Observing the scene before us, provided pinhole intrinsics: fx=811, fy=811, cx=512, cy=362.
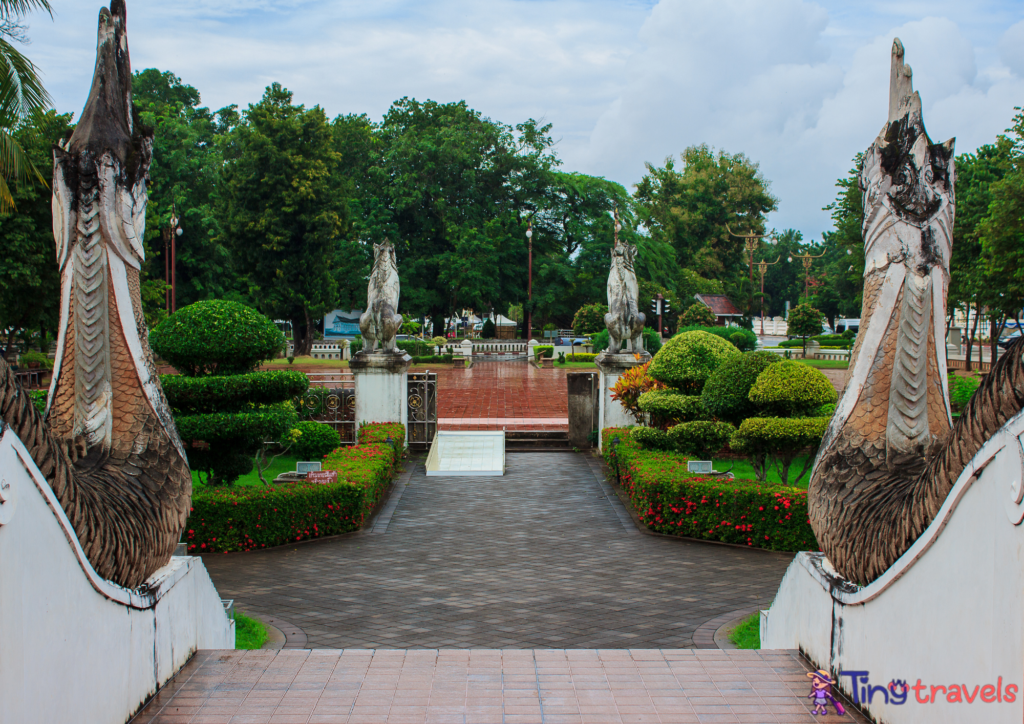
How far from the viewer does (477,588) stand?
7.41 meters

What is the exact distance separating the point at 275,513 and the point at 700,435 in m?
5.59

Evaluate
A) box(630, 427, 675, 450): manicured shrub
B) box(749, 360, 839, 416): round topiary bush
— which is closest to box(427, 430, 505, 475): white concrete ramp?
box(630, 427, 675, 450): manicured shrub

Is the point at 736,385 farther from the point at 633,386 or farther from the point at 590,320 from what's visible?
the point at 590,320

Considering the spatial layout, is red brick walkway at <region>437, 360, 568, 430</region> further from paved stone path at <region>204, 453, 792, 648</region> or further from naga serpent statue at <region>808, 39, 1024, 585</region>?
naga serpent statue at <region>808, 39, 1024, 585</region>

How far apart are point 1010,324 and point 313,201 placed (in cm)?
4198

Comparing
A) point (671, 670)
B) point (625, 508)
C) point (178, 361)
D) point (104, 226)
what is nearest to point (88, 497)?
point (104, 226)

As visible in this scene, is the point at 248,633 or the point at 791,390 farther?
the point at 791,390

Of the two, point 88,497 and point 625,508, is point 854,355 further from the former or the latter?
point 625,508

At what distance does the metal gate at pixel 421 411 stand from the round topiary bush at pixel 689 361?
14.1 ft

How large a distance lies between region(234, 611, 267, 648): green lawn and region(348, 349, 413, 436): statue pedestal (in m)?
7.60

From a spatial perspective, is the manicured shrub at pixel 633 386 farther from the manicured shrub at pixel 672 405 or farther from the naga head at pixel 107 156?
the naga head at pixel 107 156

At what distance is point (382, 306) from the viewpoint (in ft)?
45.9

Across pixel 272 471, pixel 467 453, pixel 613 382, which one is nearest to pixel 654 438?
pixel 613 382

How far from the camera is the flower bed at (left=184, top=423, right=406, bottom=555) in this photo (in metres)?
8.52
